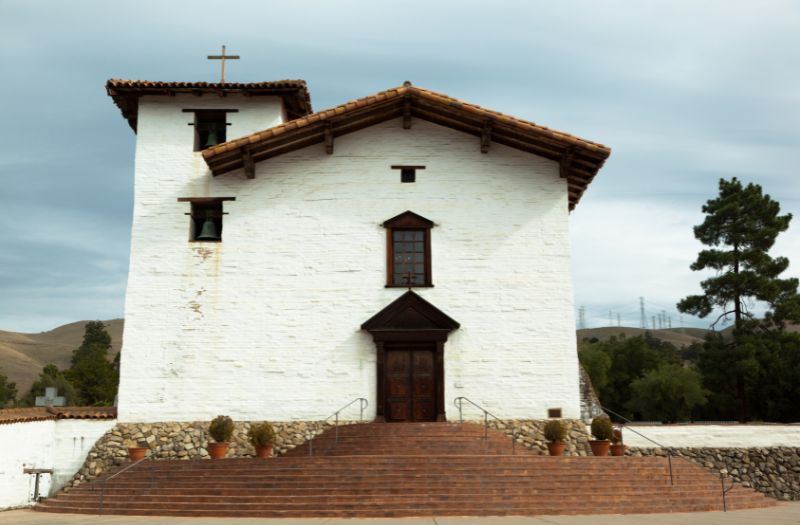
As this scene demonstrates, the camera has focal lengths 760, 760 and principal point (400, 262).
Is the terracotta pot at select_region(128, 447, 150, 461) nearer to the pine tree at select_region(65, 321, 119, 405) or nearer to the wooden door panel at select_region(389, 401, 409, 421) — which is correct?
the wooden door panel at select_region(389, 401, 409, 421)

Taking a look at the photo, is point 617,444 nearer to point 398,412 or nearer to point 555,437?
point 555,437

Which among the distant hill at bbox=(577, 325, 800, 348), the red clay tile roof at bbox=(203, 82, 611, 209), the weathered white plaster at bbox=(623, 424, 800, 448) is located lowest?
the weathered white plaster at bbox=(623, 424, 800, 448)

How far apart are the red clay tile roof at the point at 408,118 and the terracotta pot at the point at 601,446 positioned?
676cm

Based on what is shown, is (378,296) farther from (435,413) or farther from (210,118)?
(210,118)

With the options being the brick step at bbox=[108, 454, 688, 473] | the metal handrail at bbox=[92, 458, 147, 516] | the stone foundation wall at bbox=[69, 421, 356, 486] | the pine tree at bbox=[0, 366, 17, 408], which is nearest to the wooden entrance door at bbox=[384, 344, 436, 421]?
the stone foundation wall at bbox=[69, 421, 356, 486]

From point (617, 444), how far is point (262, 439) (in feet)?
26.4

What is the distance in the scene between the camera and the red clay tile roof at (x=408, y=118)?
18719 millimetres

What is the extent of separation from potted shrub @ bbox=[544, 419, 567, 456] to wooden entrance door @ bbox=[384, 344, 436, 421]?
288 centimetres

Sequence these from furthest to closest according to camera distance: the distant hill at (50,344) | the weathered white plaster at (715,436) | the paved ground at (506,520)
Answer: the distant hill at (50,344) → the weathered white plaster at (715,436) → the paved ground at (506,520)

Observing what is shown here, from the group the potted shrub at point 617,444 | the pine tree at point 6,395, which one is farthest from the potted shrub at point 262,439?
the pine tree at point 6,395

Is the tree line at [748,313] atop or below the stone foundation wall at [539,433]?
atop

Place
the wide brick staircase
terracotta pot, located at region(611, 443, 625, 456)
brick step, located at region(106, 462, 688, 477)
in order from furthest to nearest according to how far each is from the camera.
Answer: terracotta pot, located at region(611, 443, 625, 456) < brick step, located at region(106, 462, 688, 477) < the wide brick staircase

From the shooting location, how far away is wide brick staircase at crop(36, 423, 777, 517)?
43.3 feet

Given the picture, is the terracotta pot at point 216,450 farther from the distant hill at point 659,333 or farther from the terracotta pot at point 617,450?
the distant hill at point 659,333
